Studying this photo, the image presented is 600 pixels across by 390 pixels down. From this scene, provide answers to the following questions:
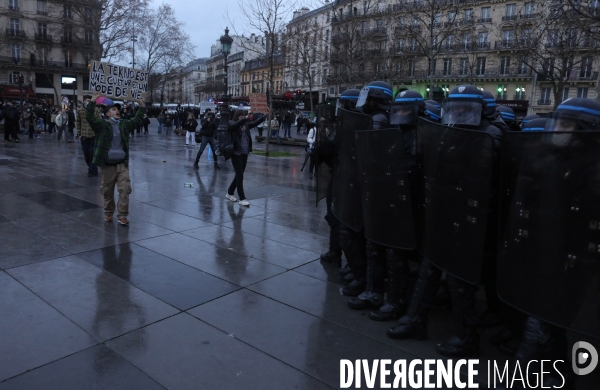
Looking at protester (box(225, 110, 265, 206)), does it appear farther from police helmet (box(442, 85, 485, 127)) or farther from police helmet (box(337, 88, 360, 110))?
police helmet (box(442, 85, 485, 127))

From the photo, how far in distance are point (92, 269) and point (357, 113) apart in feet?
10.4

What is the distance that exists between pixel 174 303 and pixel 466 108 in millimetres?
2917

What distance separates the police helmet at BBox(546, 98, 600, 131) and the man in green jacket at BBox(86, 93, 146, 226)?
5.61 metres

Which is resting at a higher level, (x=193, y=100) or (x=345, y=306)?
(x=193, y=100)

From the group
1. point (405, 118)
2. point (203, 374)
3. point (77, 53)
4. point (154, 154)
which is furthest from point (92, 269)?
point (77, 53)

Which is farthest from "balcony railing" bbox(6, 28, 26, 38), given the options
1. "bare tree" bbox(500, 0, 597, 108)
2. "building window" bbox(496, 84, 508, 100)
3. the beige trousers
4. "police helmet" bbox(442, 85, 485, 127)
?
"police helmet" bbox(442, 85, 485, 127)

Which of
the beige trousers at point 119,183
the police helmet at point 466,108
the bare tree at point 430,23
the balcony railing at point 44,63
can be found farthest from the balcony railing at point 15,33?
the police helmet at point 466,108

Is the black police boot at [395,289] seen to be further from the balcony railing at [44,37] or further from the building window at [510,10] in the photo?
the balcony railing at [44,37]

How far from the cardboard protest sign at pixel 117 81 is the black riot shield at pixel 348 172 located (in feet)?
14.8

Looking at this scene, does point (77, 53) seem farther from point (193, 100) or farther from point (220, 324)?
point (193, 100)

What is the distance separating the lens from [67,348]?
10.7 feet

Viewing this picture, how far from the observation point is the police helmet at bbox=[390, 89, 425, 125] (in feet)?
12.3

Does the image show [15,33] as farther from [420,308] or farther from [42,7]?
[420,308]

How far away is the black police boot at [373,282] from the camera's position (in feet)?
13.5
